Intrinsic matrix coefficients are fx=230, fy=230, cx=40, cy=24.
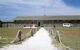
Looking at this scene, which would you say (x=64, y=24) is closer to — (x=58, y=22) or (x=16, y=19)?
(x=58, y=22)

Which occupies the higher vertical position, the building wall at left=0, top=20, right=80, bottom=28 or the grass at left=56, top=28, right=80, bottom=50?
the grass at left=56, top=28, right=80, bottom=50

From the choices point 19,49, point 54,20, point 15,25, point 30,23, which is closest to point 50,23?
point 54,20

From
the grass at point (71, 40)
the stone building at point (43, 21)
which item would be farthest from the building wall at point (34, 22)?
the grass at point (71, 40)

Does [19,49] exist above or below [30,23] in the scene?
above

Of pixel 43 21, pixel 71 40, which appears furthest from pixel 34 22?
pixel 71 40

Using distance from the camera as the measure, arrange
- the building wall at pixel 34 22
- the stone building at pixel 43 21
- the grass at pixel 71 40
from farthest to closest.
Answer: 1. the stone building at pixel 43 21
2. the building wall at pixel 34 22
3. the grass at pixel 71 40

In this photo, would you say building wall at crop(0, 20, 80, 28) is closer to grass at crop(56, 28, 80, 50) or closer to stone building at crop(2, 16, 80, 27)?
stone building at crop(2, 16, 80, 27)

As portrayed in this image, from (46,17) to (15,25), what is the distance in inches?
510

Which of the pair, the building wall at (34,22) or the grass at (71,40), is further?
the building wall at (34,22)

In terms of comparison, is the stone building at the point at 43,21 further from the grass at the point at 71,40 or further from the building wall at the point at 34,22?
the grass at the point at 71,40

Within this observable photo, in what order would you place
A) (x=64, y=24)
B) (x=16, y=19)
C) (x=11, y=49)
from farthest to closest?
1. (x=16, y=19)
2. (x=64, y=24)
3. (x=11, y=49)

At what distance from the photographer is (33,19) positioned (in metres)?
87.1

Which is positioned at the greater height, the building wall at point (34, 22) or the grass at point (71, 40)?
the grass at point (71, 40)

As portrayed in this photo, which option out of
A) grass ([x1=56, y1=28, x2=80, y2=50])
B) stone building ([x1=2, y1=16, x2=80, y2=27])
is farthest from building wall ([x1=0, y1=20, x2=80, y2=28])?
grass ([x1=56, y1=28, x2=80, y2=50])
